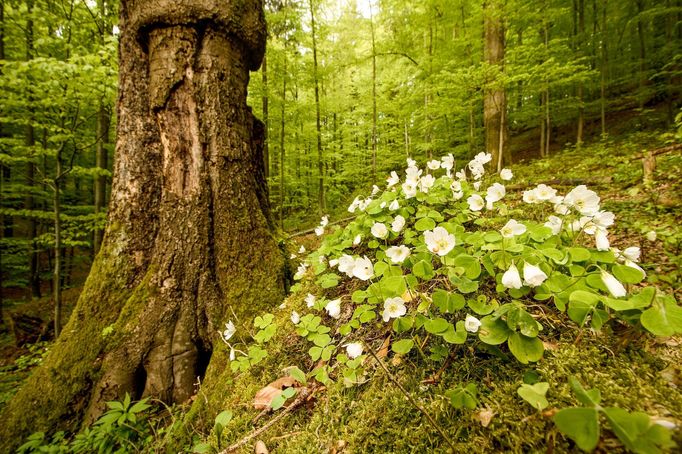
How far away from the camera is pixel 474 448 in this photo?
0.91m

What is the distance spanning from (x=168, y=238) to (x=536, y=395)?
2.53 m

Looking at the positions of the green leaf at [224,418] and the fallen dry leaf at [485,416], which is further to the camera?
the green leaf at [224,418]

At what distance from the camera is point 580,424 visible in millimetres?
664

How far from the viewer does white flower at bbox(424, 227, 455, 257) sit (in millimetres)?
1240

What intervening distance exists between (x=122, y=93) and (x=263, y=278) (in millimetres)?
2076

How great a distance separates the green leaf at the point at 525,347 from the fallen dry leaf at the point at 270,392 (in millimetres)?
1214

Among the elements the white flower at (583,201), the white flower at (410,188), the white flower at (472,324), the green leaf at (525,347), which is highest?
the white flower at (410,188)

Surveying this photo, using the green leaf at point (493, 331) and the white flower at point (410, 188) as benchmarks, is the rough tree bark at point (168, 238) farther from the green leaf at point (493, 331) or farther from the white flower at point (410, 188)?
the green leaf at point (493, 331)

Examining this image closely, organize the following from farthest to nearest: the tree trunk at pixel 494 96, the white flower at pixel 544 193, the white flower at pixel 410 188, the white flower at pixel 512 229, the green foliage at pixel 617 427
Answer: the tree trunk at pixel 494 96 → the white flower at pixel 410 188 → the white flower at pixel 544 193 → the white flower at pixel 512 229 → the green foliage at pixel 617 427

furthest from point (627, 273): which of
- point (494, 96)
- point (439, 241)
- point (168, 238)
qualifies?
point (494, 96)

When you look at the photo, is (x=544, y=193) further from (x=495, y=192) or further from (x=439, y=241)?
(x=439, y=241)

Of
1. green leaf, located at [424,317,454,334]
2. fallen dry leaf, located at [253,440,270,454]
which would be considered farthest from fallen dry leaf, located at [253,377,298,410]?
green leaf, located at [424,317,454,334]

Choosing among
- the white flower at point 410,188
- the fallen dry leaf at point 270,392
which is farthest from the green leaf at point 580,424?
the white flower at point 410,188

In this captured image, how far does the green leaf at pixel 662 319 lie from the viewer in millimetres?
844
